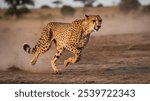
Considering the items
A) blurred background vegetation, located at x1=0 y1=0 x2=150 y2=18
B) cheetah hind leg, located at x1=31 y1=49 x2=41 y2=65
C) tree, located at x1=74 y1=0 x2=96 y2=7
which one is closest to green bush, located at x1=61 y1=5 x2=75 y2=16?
blurred background vegetation, located at x1=0 y1=0 x2=150 y2=18

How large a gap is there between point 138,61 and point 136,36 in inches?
11.0

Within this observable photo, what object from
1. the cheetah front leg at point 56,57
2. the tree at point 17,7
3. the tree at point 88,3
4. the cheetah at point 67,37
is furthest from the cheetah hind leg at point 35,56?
the tree at point 88,3

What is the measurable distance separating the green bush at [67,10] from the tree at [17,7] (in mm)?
335

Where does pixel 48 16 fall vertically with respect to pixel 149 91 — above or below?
above

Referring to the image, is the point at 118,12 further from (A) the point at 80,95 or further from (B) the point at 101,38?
(A) the point at 80,95

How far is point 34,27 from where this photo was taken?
24.9ft

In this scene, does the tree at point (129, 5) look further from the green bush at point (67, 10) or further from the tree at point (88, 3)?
the green bush at point (67, 10)

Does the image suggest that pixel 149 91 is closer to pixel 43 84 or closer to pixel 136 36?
pixel 136 36

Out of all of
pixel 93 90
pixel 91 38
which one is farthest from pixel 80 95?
pixel 91 38

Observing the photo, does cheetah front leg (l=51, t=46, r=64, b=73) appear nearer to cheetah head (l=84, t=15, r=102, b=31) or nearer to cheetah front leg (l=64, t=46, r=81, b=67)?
cheetah front leg (l=64, t=46, r=81, b=67)

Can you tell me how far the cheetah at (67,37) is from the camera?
7.42m

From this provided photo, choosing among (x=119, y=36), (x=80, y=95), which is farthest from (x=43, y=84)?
(x=119, y=36)

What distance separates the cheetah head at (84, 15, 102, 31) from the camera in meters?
7.41

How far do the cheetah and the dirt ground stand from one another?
2.1 inches
